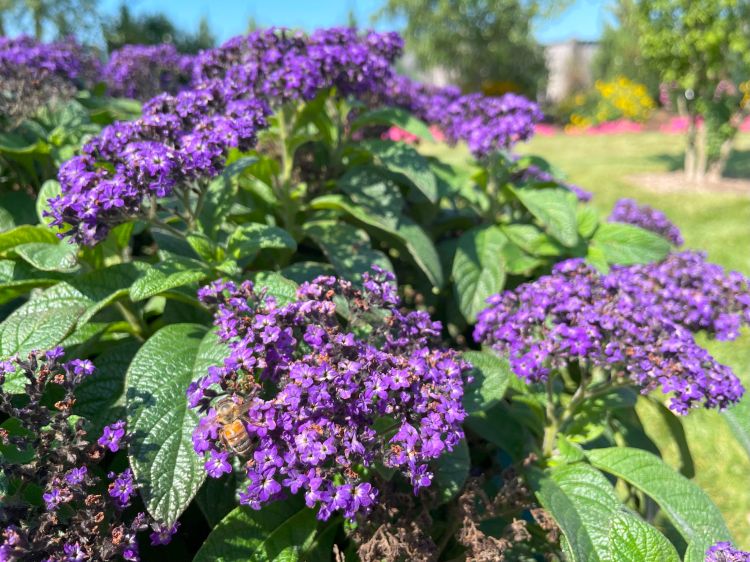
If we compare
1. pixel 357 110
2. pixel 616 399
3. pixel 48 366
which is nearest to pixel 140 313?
pixel 48 366

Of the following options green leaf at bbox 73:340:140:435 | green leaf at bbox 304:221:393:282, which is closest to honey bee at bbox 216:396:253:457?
green leaf at bbox 73:340:140:435

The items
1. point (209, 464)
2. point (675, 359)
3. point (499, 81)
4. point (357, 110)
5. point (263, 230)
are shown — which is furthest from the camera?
point (499, 81)

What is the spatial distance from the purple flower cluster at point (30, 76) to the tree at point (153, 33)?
14.3 meters

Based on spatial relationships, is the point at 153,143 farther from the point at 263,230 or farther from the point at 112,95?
the point at 112,95

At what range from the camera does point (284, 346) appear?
4.50ft

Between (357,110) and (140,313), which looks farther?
(357,110)

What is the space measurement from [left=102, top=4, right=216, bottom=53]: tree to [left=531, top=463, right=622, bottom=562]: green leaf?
55.0ft

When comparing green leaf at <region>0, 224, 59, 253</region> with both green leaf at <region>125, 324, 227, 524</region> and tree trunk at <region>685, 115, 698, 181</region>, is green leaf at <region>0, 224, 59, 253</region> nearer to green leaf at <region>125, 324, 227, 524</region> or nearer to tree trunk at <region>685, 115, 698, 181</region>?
green leaf at <region>125, 324, 227, 524</region>

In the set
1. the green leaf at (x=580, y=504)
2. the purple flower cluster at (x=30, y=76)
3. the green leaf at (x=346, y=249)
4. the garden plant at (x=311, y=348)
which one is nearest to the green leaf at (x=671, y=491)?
the garden plant at (x=311, y=348)

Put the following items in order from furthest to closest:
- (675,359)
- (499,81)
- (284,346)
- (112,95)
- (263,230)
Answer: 1. (499,81)
2. (112,95)
3. (263,230)
4. (675,359)
5. (284,346)

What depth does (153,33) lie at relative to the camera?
18656 millimetres

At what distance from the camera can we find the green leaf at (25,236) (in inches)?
74.7

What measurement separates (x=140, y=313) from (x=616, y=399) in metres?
1.67

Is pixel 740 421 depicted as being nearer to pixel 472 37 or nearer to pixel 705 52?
pixel 705 52
